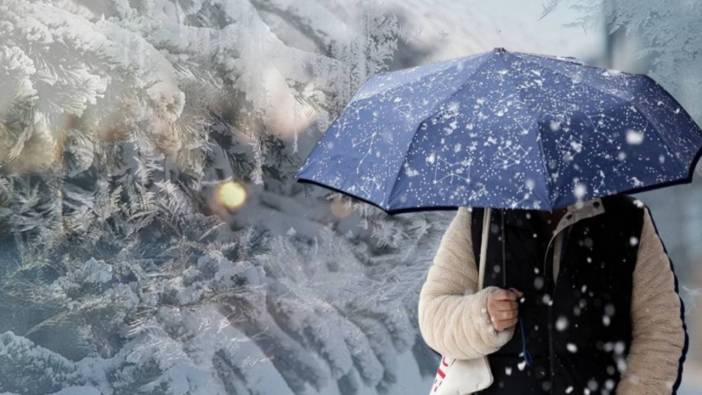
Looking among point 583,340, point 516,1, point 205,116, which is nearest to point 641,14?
point 516,1

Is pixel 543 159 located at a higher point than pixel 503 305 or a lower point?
higher

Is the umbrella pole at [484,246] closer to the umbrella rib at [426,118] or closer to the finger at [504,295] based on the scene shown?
the finger at [504,295]

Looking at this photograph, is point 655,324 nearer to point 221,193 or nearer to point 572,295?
point 572,295

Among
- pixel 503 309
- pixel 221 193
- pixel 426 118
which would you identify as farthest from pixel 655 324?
pixel 221 193

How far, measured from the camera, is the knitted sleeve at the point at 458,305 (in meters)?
2.00

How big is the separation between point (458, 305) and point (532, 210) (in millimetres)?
288

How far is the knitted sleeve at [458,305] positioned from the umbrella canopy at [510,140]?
33 cm

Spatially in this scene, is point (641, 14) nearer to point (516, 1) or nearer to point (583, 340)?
point (516, 1)

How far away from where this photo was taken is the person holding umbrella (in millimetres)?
1789

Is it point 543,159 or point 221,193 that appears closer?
point 543,159

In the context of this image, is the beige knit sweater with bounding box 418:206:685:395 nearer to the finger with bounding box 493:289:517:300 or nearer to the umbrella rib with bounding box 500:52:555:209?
the finger with bounding box 493:289:517:300

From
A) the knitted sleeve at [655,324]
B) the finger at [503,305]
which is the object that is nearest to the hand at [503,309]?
the finger at [503,305]

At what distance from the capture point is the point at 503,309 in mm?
1966

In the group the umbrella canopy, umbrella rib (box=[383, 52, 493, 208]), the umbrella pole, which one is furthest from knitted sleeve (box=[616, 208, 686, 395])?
umbrella rib (box=[383, 52, 493, 208])
